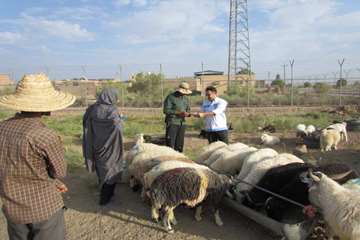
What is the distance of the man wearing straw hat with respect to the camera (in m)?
3.04

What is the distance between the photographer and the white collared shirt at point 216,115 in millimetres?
7508

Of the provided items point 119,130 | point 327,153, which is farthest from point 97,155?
point 327,153

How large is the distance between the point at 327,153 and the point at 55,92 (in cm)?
847

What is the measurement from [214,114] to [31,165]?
15.5 ft

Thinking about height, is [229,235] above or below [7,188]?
below

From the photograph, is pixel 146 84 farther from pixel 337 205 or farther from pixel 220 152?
pixel 337 205

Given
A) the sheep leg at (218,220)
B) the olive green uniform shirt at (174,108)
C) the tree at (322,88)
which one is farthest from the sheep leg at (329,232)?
the tree at (322,88)

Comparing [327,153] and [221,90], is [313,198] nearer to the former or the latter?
[327,153]

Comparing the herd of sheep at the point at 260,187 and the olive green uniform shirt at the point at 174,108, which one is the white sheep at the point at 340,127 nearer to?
the olive green uniform shirt at the point at 174,108

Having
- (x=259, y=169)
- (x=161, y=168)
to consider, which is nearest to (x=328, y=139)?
(x=259, y=169)

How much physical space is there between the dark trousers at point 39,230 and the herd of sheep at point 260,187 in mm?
2094

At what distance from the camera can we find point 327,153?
10.4 metres

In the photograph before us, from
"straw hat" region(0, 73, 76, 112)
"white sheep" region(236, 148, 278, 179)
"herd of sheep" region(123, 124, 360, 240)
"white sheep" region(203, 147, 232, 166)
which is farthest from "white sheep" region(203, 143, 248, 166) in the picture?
"straw hat" region(0, 73, 76, 112)

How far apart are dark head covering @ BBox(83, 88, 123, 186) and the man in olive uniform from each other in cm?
182
